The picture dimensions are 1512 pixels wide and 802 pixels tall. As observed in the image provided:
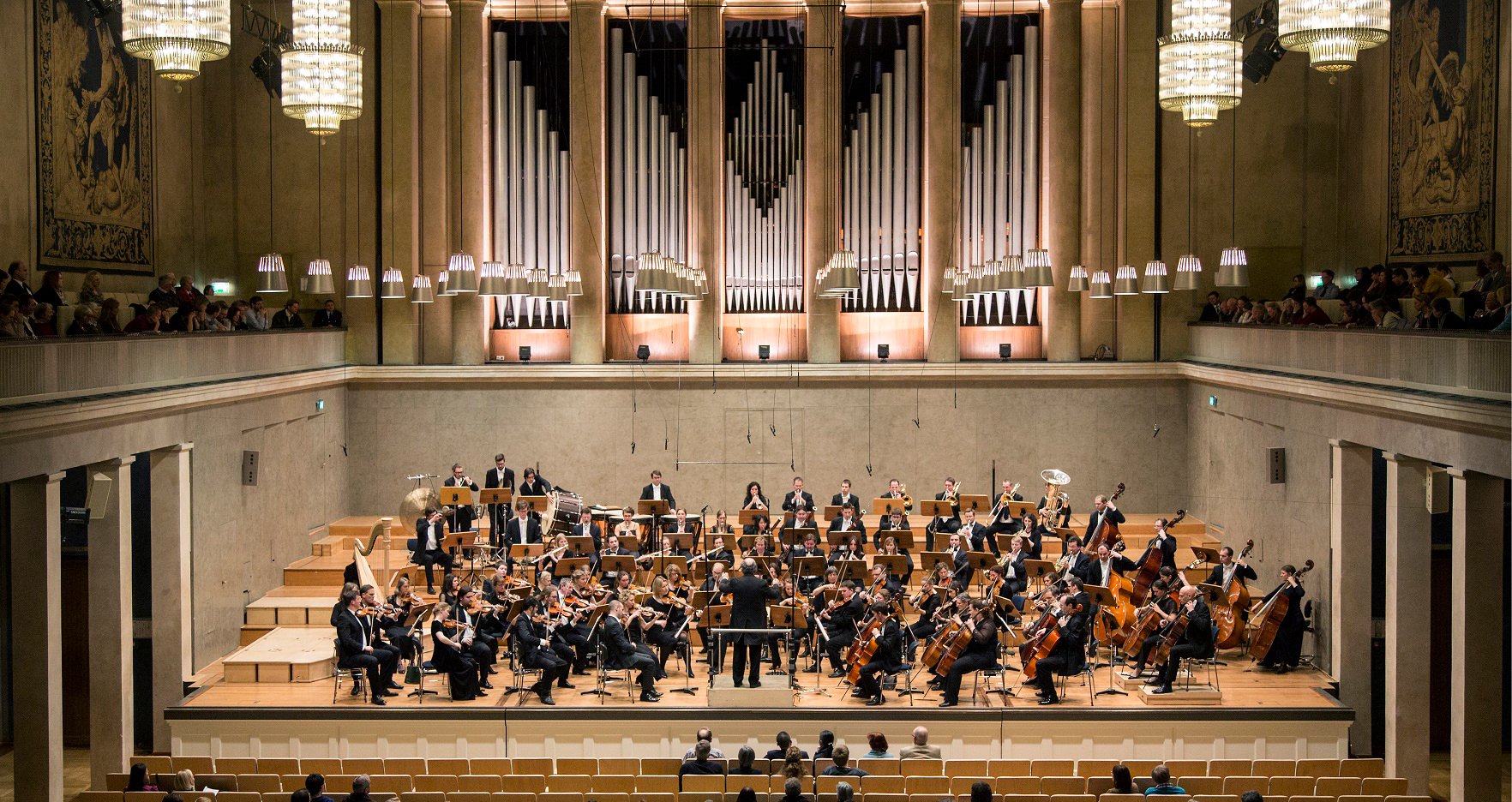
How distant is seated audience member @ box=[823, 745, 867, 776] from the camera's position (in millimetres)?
10680

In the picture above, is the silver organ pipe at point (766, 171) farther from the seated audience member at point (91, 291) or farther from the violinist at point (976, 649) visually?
the seated audience member at point (91, 291)

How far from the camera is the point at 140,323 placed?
48.2 feet

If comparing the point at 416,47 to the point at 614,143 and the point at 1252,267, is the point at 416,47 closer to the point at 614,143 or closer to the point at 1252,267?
the point at 614,143

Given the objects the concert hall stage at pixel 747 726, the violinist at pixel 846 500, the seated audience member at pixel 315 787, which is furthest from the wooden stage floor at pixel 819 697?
the seated audience member at pixel 315 787

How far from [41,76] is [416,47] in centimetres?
586

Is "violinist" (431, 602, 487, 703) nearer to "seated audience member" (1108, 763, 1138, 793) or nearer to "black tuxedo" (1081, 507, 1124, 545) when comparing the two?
"seated audience member" (1108, 763, 1138, 793)

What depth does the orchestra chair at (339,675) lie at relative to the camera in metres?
14.0

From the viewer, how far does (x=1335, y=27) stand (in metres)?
8.52

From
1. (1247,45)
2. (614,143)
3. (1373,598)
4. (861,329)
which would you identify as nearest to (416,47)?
(614,143)

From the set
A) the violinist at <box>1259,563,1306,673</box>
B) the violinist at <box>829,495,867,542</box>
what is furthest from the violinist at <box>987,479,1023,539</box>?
the violinist at <box>1259,563,1306,673</box>

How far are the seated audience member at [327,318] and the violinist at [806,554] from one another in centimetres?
790

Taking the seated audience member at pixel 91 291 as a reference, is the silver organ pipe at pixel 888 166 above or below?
above

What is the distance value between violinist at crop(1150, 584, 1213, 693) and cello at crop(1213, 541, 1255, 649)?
4.36 feet

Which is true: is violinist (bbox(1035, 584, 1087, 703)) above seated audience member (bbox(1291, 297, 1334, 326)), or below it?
below
